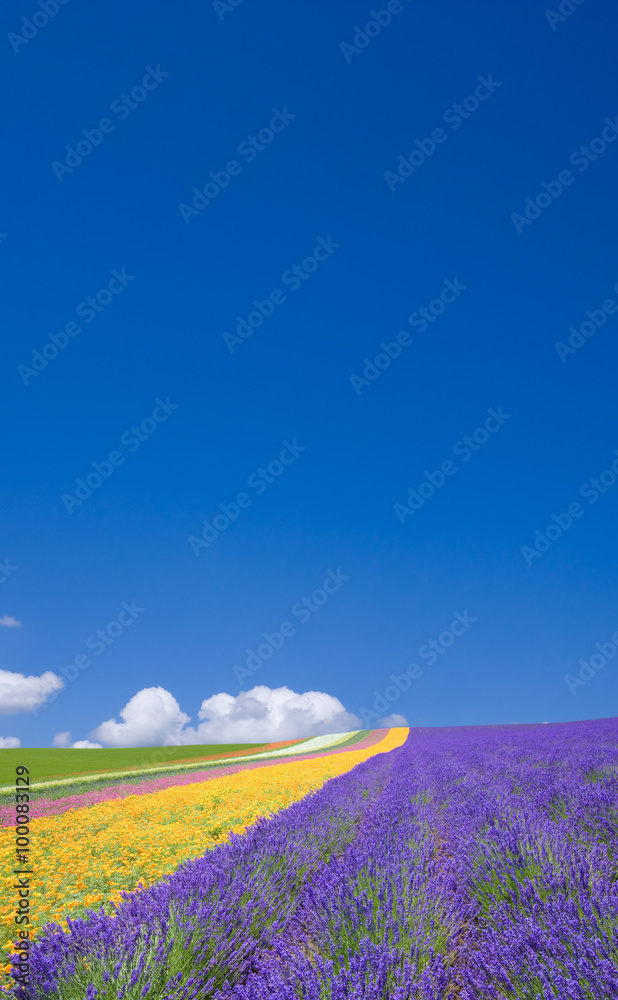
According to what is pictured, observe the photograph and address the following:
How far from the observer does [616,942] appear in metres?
2.26

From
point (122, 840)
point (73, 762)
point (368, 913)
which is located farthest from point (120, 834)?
point (73, 762)

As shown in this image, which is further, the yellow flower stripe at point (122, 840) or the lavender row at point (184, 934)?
the yellow flower stripe at point (122, 840)

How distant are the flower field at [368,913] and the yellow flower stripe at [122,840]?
0.07 meters

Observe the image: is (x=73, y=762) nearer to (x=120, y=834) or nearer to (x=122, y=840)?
(x=120, y=834)

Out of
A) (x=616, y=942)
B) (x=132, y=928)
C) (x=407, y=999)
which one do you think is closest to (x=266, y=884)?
(x=132, y=928)

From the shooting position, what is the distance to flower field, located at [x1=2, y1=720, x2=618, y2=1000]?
7.16 ft

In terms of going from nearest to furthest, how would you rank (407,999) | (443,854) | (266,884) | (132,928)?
1. (407,999)
2. (132,928)
3. (266,884)
4. (443,854)

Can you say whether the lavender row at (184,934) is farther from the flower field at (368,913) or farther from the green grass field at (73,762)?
the green grass field at (73,762)

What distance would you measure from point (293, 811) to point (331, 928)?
11.0ft

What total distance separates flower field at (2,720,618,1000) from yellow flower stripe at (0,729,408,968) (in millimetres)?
72

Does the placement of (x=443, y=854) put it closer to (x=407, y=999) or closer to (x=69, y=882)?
(x=407, y=999)

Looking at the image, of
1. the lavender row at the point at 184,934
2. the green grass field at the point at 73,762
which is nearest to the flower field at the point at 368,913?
the lavender row at the point at 184,934

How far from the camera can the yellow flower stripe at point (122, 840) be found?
193 inches

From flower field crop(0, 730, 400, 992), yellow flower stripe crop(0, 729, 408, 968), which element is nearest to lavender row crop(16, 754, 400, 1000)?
flower field crop(0, 730, 400, 992)
